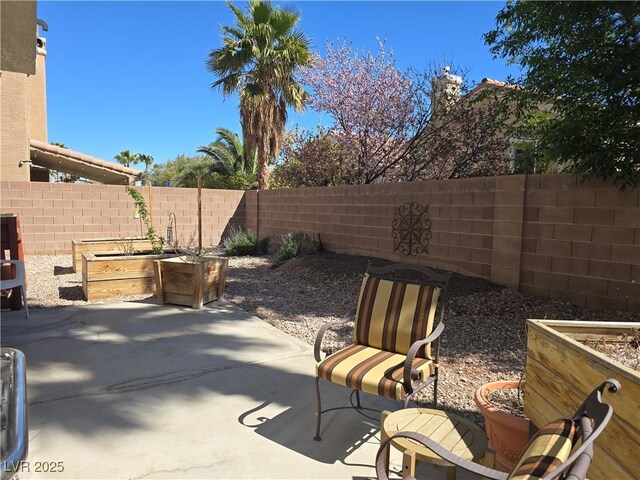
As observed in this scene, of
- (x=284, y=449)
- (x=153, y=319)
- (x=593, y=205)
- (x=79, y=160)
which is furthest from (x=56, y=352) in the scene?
(x=79, y=160)

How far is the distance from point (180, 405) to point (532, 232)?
449 cm

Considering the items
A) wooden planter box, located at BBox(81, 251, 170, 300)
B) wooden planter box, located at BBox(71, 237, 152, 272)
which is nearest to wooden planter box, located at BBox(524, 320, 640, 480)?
wooden planter box, located at BBox(81, 251, 170, 300)

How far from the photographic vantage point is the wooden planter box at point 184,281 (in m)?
5.89

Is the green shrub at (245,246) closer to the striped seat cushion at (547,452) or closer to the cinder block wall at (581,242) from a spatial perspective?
the cinder block wall at (581,242)

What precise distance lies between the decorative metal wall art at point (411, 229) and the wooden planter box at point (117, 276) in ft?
13.1

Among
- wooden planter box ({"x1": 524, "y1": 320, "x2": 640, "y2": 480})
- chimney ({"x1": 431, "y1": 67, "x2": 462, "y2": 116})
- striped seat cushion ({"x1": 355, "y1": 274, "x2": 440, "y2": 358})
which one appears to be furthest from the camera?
chimney ({"x1": 431, "y1": 67, "x2": 462, "y2": 116})

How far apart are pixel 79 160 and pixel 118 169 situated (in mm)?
1229

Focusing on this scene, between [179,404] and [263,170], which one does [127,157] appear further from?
[179,404]

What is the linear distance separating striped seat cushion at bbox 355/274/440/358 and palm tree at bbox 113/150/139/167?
4288cm

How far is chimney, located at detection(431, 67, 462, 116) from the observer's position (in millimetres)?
9078

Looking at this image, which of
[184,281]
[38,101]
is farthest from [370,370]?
[38,101]

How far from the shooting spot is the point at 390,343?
10.2 ft

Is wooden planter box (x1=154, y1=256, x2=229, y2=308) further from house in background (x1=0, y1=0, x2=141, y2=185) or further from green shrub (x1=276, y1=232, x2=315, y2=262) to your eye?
green shrub (x1=276, y1=232, x2=315, y2=262)

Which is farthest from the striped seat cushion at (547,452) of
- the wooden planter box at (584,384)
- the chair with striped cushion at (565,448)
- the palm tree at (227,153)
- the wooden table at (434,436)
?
the palm tree at (227,153)
